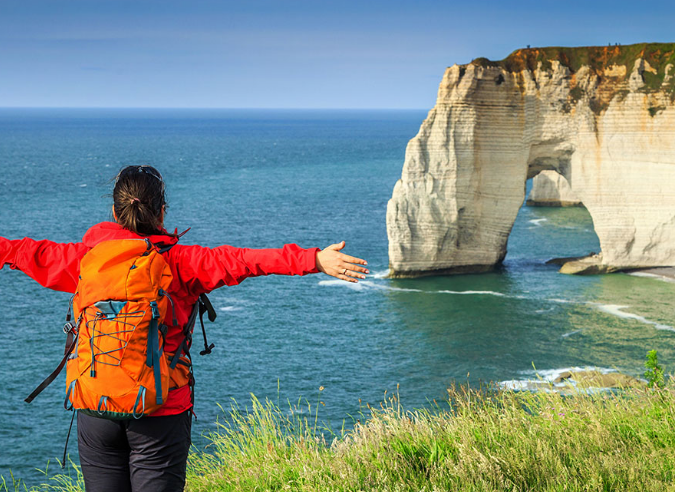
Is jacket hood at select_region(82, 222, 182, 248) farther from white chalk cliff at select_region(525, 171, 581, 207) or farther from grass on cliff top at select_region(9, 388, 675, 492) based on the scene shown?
white chalk cliff at select_region(525, 171, 581, 207)

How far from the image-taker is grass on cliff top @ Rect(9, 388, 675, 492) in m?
5.75

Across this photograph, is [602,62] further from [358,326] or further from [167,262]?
[167,262]

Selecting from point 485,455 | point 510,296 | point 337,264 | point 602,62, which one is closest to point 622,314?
point 510,296

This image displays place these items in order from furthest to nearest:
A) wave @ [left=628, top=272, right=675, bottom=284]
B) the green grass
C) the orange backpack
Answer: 1. the green grass
2. wave @ [left=628, top=272, right=675, bottom=284]
3. the orange backpack

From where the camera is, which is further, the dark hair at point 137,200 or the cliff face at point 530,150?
the cliff face at point 530,150

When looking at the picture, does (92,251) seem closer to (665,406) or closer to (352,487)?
(352,487)

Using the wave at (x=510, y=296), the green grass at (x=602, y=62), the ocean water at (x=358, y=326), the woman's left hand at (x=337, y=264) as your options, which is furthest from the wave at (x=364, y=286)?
the woman's left hand at (x=337, y=264)

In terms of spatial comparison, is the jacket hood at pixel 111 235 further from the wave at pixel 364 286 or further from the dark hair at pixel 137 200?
the wave at pixel 364 286

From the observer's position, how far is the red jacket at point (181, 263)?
14.6 feet

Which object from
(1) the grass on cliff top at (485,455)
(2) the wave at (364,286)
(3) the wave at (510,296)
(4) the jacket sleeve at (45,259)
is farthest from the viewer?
(2) the wave at (364,286)

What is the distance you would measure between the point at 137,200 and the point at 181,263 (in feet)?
1.58

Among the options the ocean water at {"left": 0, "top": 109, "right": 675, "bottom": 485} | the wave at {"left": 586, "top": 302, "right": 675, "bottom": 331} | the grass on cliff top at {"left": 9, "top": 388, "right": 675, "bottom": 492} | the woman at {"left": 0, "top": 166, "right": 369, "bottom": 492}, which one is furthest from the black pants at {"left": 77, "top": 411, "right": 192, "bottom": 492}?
the wave at {"left": 586, "top": 302, "right": 675, "bottom": 331}

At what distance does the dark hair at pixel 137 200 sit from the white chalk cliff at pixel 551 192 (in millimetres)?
59734

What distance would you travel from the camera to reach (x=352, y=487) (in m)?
5.71
